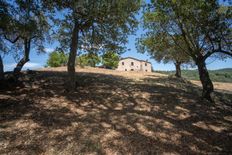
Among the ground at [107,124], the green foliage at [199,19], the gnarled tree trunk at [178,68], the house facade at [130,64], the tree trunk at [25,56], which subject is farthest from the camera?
the house facade at [130,64]

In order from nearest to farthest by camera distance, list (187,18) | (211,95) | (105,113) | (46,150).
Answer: (46,150) → (105,113) → (187,18) → (211,95)

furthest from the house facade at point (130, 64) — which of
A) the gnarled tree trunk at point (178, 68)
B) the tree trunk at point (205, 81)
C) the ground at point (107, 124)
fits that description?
the ground at point (107, 124)

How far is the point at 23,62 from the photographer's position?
1795 cm

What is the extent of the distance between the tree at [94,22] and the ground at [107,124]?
3331 mm

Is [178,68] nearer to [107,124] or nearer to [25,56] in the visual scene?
[25,56]

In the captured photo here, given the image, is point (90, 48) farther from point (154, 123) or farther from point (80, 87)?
point (154, 123)

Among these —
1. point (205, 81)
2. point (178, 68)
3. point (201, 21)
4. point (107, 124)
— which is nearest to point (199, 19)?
point (201, 21)

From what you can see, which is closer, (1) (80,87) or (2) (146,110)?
(2) (146,110)

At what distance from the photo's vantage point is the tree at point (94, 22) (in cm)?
1331

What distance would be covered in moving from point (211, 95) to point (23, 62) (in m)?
15.4

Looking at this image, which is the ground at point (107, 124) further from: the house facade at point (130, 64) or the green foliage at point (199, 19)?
the house facade at point (130, 64)

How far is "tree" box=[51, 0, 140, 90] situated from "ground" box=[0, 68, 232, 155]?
3331mm

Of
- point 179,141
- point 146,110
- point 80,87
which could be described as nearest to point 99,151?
point 179,141

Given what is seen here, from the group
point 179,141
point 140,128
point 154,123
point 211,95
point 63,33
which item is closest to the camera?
point 179,141
